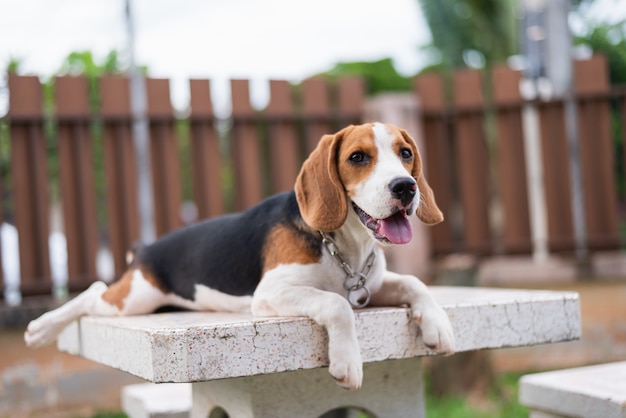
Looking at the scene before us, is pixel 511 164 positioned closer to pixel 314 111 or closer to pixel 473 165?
pixel 473 165

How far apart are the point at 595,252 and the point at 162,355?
5773mm

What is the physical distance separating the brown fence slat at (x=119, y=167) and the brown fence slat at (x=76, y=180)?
148 millimetres

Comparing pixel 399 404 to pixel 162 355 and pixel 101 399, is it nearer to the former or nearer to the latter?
pixel 162 355

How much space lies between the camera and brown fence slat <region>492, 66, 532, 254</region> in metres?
7.73

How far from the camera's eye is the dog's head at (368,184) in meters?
2.76

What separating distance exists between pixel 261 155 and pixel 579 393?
4.47 m

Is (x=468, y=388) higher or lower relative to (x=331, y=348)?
lower

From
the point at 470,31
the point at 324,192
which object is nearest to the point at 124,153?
the point at 324,192

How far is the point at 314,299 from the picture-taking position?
2857 mm

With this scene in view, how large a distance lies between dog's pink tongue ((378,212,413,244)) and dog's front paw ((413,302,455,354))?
1.04ft

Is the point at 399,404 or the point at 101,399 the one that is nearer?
the point at 399,404

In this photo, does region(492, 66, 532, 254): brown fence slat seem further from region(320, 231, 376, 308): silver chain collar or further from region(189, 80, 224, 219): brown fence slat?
region(320, 231, 376, 308): silver chain collar

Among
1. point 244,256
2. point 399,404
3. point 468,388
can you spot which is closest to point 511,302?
point 399,404

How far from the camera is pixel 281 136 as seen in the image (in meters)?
7.43
